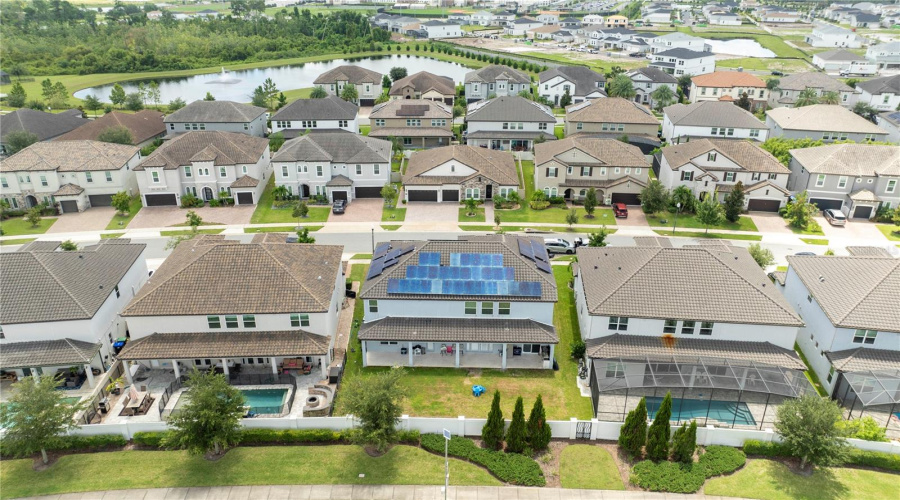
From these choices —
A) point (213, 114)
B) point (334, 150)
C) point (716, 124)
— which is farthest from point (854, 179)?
point (213, 114)

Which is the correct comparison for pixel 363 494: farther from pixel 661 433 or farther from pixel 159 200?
pixel 159 200

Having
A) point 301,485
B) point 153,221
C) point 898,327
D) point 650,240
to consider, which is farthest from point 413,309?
point 153,221

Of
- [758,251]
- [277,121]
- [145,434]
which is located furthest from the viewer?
[277,121]

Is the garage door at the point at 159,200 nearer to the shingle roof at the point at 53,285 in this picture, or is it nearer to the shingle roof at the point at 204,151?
the shingle roof at the point at 204,151

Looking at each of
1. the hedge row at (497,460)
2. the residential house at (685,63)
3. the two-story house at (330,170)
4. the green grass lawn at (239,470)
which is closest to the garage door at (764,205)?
the two-story house at (330,170)

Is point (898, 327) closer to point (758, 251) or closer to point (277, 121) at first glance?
point (758, 251)
